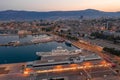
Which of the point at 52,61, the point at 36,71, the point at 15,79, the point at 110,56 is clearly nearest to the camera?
the point at 15,79

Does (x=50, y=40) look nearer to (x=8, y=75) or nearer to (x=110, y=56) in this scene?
(x=110, y=56)

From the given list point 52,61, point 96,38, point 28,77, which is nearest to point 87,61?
point 52,61

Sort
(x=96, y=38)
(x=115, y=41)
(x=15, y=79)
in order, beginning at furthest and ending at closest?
(x=96, y=38), (x=115, y=41), (x=15, y=79)

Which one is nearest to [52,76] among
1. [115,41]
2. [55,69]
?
[55,69]

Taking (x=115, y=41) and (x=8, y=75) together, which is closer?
(x=8, y=75)

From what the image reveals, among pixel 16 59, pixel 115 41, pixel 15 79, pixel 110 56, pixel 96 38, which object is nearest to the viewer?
pixel 15 79

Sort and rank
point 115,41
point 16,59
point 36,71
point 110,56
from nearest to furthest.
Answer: point 36,71 → point 110,56 → point 16,59 → point 115,41

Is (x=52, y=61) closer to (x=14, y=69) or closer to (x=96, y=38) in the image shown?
(x=14, y=69)

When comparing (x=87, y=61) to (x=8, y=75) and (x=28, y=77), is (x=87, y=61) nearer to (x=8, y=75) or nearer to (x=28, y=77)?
(x=28, y=77)

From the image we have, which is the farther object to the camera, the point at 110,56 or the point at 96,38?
the point at 96,38
